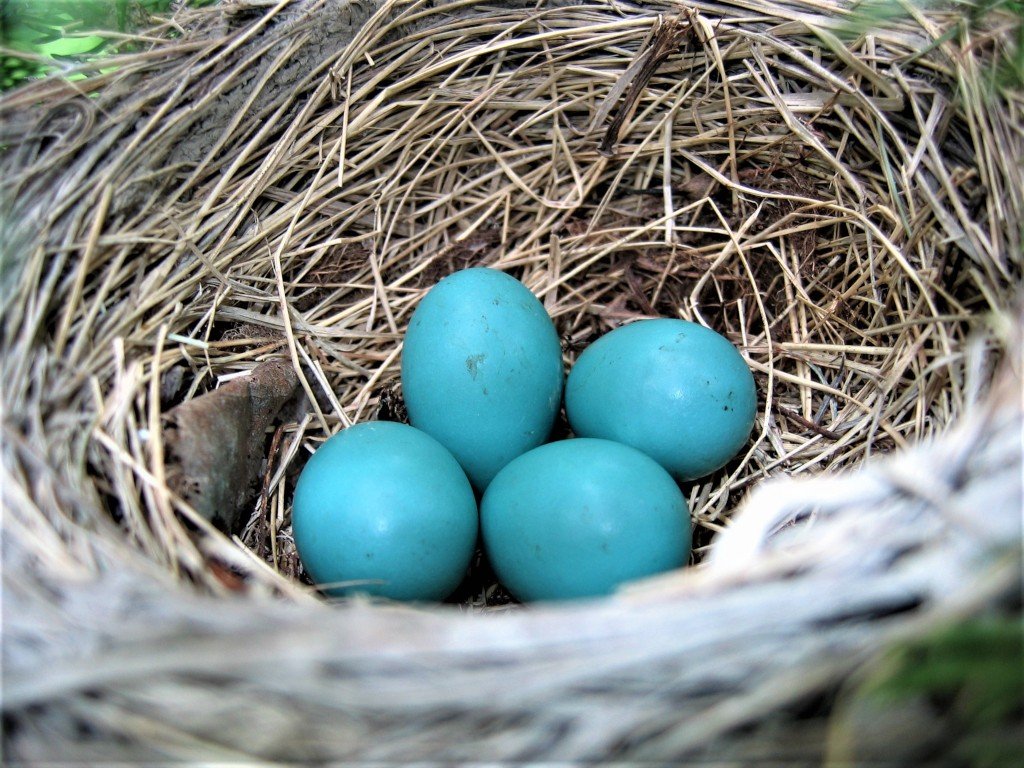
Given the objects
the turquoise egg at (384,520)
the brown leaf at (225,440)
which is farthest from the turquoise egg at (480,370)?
the brown leaf at (225,440)

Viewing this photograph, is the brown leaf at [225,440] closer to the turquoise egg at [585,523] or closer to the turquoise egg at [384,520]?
the turquoise egg at [384,520]

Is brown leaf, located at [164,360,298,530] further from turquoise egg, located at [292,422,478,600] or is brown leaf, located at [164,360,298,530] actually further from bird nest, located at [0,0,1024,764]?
turquoise egg, located at [292,422,478,600]

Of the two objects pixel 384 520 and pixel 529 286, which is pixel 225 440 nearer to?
pixel 384 520

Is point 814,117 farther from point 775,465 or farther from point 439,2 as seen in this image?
point 439,2

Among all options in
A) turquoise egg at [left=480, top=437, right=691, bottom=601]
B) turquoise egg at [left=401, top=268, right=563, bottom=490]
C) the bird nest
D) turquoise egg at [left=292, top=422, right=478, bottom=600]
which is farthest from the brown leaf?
turquoise egg at [left=480, top=437, right=691, bottom=601]

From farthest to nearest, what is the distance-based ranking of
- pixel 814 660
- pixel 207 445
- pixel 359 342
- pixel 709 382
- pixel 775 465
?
pixel 359 342 < pixel 775 465 < pixel 709 382 < pixel 207 445 < pixel 814 660

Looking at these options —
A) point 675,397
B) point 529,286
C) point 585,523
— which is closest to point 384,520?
point 585,523

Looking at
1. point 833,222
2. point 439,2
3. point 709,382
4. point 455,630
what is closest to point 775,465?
point 709,382
